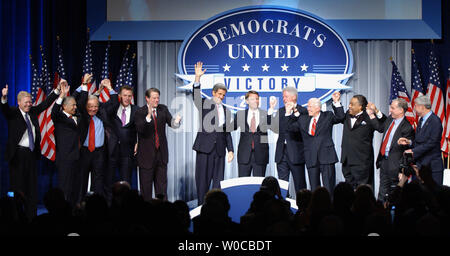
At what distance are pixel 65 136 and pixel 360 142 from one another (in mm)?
3407

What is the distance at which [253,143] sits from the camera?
6633 mm

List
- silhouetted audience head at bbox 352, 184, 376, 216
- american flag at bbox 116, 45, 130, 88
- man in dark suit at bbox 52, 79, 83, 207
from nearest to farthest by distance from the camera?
silhouetted audience head at bbox 352, 184, 376, 216 → man in dark suit at bbox 52, 79, 83, 207 → american flag at bbox 116, 45, 130, 88

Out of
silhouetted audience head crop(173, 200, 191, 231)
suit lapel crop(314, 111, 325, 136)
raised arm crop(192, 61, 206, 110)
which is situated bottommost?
silhouetted audience head crop(173, 200, 191, 231)

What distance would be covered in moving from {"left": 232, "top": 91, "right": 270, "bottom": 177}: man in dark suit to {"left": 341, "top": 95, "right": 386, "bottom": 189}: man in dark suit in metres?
0.96

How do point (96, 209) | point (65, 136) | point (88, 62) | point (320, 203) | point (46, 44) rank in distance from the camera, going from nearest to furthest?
point (96, 209), point (320, 203), point (65, 136), point (88, 62), point (46, 44)

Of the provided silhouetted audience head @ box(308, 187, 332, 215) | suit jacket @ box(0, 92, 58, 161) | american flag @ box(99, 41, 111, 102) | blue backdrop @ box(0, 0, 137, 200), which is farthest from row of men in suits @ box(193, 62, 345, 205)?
silhouetted audience head @ box(308, 187, 332, 215)

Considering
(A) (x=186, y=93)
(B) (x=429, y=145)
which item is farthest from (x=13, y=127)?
(B) (x=429, y=145)

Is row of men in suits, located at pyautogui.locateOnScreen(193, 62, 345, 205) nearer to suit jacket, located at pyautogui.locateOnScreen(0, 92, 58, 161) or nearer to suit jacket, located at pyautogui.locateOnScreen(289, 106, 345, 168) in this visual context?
suit jacket, located at pyautogui.locateOnScreen(289, 106, 345, 168)

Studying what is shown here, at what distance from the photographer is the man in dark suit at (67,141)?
20.4 feet

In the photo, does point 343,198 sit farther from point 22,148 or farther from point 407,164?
point 22,148

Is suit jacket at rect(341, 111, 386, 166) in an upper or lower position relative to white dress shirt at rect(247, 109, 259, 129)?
lower

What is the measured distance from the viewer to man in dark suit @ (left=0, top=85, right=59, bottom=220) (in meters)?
5.93

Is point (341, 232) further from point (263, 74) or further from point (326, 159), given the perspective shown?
point (263, 74)

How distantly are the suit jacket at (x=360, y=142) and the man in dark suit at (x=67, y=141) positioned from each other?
3155 millimetres
